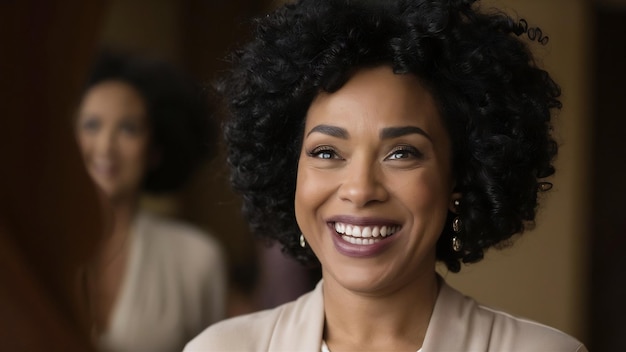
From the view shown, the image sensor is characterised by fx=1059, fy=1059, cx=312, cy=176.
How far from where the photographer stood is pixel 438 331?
2047 millimetres

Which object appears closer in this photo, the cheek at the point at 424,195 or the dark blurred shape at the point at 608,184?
the cheek at the point at 424,195

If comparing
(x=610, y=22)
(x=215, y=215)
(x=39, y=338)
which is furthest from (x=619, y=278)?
(x=39, y=338)

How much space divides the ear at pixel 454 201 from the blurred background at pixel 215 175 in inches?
11.8

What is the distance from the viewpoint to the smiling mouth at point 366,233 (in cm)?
195

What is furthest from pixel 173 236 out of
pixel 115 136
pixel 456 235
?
pixel 456 235

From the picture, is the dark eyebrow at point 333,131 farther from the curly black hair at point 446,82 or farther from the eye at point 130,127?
the eye at point 130,127

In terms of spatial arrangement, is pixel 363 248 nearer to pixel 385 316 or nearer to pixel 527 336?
pixel 385 316

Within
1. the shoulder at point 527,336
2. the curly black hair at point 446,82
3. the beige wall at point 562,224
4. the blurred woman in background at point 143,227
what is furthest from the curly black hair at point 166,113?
the shoulder at point 527,336

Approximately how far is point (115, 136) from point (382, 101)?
8.64ft

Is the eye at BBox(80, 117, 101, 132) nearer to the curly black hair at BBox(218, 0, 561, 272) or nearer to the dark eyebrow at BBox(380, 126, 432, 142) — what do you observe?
the curly black hair at BBox(218, 0, 561, 272)

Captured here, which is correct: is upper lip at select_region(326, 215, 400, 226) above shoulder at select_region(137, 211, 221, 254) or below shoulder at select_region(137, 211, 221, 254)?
above

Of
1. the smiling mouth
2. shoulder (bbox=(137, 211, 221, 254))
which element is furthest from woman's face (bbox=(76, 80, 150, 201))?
the smiling mouth

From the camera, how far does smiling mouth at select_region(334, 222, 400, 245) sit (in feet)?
6.39

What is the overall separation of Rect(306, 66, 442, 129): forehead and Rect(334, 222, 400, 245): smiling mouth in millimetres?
192
